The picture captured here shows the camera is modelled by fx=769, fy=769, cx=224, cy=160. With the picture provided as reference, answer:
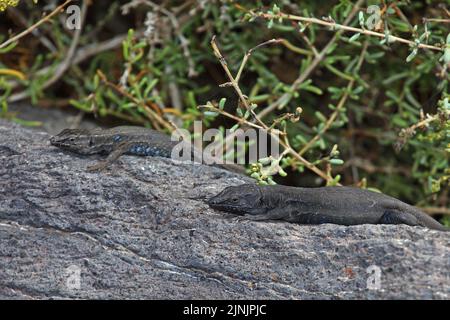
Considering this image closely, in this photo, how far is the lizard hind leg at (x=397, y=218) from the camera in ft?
16.7

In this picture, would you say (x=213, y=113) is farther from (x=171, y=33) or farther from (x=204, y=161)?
(x=171, y=33)

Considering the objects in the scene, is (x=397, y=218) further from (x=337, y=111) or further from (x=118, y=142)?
(x=118, y=142)

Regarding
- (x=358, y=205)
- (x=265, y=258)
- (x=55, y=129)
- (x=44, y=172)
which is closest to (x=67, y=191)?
(x=44, y=172)

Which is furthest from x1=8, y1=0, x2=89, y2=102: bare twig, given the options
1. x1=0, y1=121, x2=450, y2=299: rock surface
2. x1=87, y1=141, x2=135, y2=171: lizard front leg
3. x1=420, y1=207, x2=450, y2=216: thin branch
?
→ x1=420, y1=207, x2=450, y2=216: thin branch

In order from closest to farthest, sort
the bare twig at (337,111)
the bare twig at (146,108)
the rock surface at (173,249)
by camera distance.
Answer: the rock surface at (173,249) → the bare twig at (337,111) → the bare twig at (146,108)

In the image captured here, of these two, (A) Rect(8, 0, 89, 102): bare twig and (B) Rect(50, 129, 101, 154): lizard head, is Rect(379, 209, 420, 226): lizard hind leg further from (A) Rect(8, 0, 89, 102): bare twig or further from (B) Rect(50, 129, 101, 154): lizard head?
(A) Rect(8, 0, 89, 102): bare twig

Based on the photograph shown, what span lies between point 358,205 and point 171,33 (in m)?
3.40

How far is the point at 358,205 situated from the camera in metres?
5.11

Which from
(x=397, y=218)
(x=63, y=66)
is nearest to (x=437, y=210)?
(x=397, y=218)

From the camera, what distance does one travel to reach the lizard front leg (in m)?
5.31

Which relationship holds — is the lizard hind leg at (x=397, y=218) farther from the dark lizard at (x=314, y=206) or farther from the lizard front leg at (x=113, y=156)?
the lizard front leg at (x=113, y=156)

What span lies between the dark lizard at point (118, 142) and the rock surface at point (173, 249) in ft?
1.73

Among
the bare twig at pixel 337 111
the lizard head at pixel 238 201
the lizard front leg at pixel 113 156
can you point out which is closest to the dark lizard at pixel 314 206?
the lizard head at pixel 238 201

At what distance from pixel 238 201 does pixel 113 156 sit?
3.73 feet
